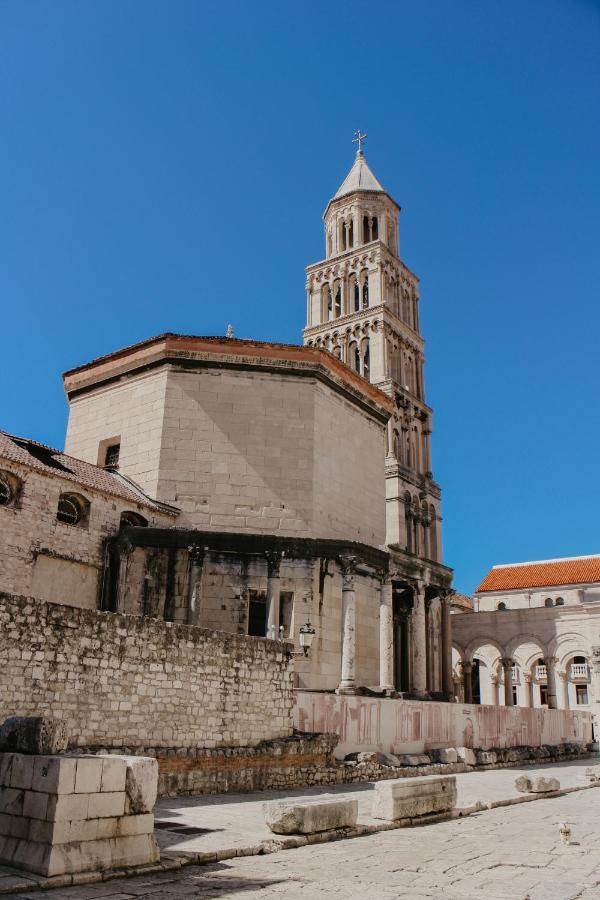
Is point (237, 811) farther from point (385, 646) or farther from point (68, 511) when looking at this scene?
point (385, 646)

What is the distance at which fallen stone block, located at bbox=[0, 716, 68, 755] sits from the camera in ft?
24.8

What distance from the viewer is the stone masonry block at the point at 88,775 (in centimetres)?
716

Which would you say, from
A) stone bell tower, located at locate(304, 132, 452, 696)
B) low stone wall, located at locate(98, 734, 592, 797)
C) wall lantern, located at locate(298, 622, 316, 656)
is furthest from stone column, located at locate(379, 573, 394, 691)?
stone bell tower, located at locate(304, 132, 452, 696)

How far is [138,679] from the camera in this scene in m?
13.4

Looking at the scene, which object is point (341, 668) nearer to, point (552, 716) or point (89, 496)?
point (89, 496)

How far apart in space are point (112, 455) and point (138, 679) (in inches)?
514

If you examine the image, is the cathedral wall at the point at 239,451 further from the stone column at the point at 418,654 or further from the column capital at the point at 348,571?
the stone column at the point at 418,654

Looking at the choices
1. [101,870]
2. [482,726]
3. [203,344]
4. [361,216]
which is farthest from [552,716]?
[361,216]

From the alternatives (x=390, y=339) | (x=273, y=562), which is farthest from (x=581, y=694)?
(x=273, y=562)

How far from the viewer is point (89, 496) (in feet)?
66.0

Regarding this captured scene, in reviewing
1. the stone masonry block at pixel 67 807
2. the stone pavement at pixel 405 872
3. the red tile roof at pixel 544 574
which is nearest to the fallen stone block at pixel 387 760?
the stone pavement at pixel 405 872

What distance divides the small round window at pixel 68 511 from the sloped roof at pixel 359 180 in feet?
154

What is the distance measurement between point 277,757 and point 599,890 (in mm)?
9852

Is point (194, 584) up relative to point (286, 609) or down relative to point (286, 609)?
up
